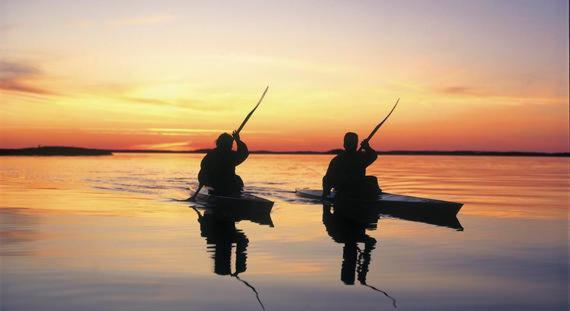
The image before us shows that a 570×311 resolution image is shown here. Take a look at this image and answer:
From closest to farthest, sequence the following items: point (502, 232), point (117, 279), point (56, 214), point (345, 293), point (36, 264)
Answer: point (345, 293), point (117, 279), point (36, 264), point (502, 232), point (56, 214)

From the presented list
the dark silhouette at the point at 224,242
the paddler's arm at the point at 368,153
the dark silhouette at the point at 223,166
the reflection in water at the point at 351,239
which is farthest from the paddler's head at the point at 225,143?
the paddler's arm at the point at 368,153

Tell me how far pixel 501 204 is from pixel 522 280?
43.0ft

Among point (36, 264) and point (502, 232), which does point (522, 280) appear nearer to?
point (502, 232)

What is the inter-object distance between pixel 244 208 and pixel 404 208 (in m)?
4.35

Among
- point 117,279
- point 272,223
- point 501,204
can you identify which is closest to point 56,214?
point 272,223

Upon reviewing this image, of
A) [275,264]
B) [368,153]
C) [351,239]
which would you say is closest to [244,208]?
[368,153]

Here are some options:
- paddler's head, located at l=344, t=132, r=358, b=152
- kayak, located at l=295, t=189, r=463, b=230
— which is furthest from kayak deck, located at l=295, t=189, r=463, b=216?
paddler's head, located at l=344, t=132, r=358, b=152

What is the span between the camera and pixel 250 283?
798 cm

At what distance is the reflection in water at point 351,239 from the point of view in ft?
28.5

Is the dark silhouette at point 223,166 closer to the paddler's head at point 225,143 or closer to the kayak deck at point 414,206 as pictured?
the paddler's head at point 225,143

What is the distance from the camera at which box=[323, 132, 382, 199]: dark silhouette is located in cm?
1736

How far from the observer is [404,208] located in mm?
16500

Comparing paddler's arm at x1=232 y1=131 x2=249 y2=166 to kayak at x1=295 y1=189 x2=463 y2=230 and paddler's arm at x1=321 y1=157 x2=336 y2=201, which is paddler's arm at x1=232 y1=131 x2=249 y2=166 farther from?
kayak at x1=295 y1=189 x2=463 y2=230

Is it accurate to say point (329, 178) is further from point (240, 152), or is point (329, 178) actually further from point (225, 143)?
point (225, 143)
